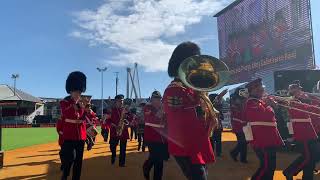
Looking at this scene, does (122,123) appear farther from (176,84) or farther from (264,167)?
(176,84)

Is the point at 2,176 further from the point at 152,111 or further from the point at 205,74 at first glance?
the point at 205,74

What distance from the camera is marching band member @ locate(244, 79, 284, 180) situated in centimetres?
712

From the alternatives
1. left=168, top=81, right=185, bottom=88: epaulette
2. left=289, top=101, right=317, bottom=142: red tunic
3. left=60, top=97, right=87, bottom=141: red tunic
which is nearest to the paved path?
left=289, top=101, right=317, bottom=142: red tunic

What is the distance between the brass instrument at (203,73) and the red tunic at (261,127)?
10.2 feet

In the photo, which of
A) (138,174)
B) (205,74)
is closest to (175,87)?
(205,74)

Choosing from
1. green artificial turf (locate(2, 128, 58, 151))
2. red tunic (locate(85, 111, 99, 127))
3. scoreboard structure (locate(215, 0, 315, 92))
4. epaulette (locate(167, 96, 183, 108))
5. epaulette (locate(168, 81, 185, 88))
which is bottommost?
green artificial turf (locate(2, 128, 58, 151))

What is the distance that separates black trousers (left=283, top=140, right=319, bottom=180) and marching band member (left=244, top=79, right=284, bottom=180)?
2.99 ft

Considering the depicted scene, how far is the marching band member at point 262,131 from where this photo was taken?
712cm

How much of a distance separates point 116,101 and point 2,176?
3.59 m

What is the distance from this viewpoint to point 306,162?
7883mm

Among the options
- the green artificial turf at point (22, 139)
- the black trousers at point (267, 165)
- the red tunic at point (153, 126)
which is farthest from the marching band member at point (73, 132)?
the green artificial turf at point (22, 139)

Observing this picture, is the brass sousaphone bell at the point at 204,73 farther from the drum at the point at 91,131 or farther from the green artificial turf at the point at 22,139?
the green artificial turf at the point at 22,139

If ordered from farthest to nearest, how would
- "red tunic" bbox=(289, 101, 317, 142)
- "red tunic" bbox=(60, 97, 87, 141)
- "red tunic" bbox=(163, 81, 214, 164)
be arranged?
"red tunic" bbox=(289, 101, 317, 142) < "red tunic" bbox=(60, 97, 87, 141) < "red tunic" bbox=(163, 81, 214, 164)

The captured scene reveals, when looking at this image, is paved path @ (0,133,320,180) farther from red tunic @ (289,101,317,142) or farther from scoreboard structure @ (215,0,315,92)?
scoreboard structure @ (215,0,315,92)
